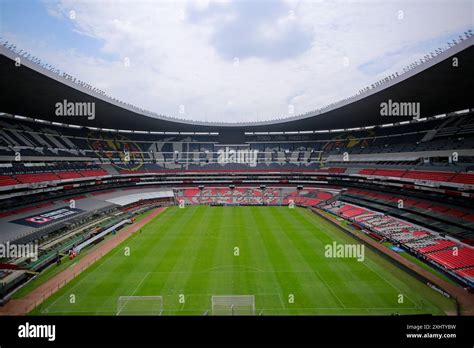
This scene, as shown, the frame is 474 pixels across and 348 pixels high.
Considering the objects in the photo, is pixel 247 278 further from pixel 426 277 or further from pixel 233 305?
pixel 426 277

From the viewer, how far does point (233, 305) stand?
1392cm

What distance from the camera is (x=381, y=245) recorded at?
23562 mm

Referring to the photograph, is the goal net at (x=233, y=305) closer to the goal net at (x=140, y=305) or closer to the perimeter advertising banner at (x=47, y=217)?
the goal net at (x=140, y=305)

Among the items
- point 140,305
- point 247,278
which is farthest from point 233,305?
point 140,305

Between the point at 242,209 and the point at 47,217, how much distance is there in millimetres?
25875

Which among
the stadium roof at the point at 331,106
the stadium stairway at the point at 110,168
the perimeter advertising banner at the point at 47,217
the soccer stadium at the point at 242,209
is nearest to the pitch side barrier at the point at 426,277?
the soccer stadium at the point at 242,209

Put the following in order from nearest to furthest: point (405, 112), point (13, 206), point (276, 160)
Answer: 1. point (13, 206)
2. point (405, 112)
3. point (276, 160)

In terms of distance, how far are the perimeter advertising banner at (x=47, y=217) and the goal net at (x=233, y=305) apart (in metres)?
21.8

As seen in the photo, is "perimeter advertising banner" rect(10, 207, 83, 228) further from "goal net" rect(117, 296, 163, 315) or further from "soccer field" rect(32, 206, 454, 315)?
"goal net" rect(117, 296, 163, 315)

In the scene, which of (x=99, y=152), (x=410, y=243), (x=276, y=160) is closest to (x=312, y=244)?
(x=410, y=243)

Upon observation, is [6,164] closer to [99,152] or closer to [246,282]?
[99,152]

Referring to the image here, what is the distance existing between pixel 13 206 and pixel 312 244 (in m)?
30.3

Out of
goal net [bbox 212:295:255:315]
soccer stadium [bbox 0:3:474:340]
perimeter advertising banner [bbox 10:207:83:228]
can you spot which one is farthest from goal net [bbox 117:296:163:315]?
perimeter advertising banner [bbox 10:207:83:228]

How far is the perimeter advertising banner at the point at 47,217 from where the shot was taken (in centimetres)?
2664
